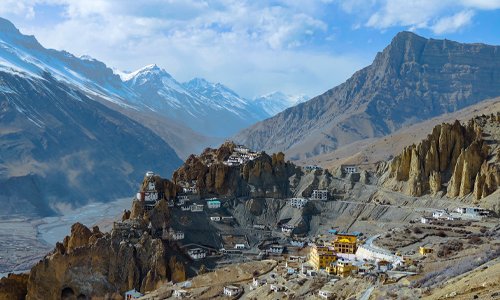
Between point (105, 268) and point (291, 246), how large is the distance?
100ft

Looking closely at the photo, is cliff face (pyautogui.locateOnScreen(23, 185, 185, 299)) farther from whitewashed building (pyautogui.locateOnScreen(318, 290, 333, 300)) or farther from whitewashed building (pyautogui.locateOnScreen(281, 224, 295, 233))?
whitewashed building (pyautogui.locateOnScreen(318, 290, 333, 300))

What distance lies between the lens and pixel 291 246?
388 feet

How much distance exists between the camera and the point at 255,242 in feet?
398

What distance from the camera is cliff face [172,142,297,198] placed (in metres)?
135

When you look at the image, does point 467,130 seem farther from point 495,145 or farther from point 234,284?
point 234,284

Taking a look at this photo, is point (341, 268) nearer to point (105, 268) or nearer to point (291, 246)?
point (291, 246)

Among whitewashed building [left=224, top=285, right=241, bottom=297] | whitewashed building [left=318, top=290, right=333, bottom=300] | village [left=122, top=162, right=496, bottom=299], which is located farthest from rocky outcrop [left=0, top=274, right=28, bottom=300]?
whitewashed building [left=318, top=290, right=333, bottom=300]

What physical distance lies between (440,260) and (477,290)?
28331mm

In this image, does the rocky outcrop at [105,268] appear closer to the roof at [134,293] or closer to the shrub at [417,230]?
the roof at [134,293]

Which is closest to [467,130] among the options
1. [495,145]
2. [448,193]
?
[495,145]

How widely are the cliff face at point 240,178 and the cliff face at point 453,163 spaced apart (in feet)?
67.9

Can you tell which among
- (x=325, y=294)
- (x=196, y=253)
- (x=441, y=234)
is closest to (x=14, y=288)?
(x=196, y=253)

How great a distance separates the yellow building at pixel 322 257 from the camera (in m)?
90.1

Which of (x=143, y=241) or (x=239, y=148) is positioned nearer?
(x=143, y=241)
